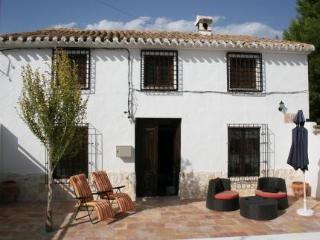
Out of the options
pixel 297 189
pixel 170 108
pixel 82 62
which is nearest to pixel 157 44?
pixel 170 108

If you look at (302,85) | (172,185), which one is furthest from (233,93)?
(172,185)

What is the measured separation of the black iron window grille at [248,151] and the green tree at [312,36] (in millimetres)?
7194

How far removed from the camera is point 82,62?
11312mm

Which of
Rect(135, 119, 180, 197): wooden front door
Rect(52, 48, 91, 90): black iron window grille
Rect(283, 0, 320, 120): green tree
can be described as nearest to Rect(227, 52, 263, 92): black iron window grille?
Rect(135, 119, 180, 197): wooden front door

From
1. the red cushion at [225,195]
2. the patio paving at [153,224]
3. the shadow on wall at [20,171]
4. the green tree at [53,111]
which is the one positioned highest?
the green tree at [53,111]

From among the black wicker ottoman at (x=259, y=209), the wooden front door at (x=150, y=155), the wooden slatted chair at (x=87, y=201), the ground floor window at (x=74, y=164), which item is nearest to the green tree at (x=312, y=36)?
the wooden front door at (x=150, y=155)

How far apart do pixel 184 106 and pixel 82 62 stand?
11.6ft

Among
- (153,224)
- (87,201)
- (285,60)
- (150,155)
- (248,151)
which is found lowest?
(153,224)

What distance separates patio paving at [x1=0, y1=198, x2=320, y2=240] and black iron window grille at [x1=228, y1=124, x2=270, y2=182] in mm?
1941

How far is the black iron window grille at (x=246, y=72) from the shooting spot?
11.9m

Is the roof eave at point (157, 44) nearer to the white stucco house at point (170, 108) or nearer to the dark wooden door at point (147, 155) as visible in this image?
the white stucco house at point (170, 108)

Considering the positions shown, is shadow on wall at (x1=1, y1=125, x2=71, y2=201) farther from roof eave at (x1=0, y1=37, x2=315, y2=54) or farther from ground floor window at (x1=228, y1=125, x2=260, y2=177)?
ground floor window at (x1=228, y1=125, x2=260, y2=177)

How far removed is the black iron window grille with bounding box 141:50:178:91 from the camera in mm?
11531

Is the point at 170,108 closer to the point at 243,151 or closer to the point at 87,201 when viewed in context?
the point at 243,151
